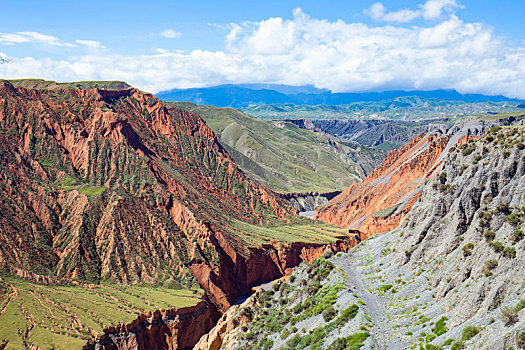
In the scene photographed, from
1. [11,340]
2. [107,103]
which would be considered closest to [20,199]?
[11,340]

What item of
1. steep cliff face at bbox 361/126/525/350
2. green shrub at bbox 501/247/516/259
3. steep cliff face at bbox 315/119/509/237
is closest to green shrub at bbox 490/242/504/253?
steep cliff face at bbox 361/126/525/350

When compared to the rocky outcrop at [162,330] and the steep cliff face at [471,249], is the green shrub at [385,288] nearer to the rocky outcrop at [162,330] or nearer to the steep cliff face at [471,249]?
the steep cliff face at [471,249]

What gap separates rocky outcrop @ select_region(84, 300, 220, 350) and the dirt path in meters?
38.0

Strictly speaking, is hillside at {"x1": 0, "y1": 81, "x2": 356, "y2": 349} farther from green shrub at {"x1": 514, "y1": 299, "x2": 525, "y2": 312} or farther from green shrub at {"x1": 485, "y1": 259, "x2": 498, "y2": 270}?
green shrub at {"x1": 514, "y1": 299, "x2": 525, "y2": 312}

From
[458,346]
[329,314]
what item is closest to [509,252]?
[458,346]

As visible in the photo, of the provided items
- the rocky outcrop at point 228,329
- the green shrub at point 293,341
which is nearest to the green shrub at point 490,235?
the green shrub at point 293,341

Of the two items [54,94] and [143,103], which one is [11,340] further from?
[143,103]

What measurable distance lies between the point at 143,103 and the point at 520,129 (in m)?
154

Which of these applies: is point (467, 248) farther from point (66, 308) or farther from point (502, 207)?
point (66, 308)

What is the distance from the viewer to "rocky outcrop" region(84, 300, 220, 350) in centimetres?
7988

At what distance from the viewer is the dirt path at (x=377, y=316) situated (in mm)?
37906

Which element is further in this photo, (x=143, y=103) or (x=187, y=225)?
(x=143, y=103)

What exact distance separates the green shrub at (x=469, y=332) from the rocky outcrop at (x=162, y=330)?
57680mm

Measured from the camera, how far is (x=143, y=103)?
189 m
